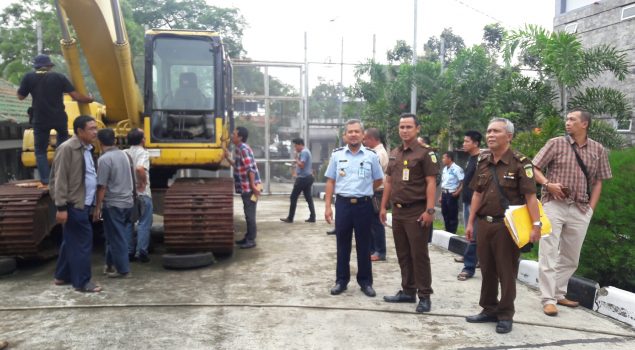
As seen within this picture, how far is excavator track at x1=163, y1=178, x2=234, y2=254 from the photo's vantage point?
567 centimetres

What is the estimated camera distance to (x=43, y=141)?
584 centimetres

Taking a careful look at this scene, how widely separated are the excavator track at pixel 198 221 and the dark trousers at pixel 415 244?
212cm

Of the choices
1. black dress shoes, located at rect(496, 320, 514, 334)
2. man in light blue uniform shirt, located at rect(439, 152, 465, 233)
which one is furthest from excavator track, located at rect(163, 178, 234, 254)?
man in light blue uniform shirt, located at rect(439, 152, 465, 233)

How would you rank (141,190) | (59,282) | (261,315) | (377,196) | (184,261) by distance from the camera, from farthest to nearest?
(377,196) → (141,190) → (184,261) → (59,282) → (261,315)

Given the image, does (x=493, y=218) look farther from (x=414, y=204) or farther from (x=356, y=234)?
(x=356, y=234)

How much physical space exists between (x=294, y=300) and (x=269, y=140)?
37.1 ft

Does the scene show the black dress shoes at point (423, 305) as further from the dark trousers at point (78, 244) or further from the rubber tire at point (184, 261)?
the dark trousers at point (78, 244)

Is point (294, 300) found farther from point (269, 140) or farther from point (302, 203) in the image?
point (269, 140)

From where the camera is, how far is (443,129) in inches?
572

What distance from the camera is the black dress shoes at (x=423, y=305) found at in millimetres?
4438

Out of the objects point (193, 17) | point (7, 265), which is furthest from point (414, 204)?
point (193, 17)

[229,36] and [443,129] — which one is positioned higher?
[229,36]

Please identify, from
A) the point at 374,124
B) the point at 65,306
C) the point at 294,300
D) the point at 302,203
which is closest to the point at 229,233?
the point at 294,300

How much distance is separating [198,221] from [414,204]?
8.33 ft
